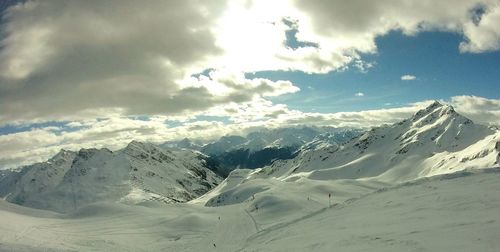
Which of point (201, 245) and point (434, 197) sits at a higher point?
point (434, 197)

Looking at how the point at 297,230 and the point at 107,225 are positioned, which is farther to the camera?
the point at 107,225

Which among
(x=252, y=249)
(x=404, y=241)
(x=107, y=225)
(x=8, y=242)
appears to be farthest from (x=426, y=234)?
(x=107, y=225)

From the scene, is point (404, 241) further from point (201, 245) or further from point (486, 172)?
point (486, 172)

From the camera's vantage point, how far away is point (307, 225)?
153ft

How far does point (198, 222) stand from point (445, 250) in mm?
48751

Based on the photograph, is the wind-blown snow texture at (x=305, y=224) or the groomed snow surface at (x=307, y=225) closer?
the groomed snow surface at (x=307, y=225)

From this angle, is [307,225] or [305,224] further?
[305,224]

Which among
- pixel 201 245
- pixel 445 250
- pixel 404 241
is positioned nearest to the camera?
pixel 445 250

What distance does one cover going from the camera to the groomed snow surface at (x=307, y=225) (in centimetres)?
3058

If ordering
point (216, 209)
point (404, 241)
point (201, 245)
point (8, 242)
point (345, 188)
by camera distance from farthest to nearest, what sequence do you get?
point (345, 188) < point (216, 209) < point (201, 245) < point (8, 242) < point (404, 241)

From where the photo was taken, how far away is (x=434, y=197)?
45.7 meters

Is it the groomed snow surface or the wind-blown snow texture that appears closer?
the groomed snow surface

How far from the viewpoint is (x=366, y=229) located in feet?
120

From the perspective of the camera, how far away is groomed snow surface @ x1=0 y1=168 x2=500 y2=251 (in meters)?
30.6
